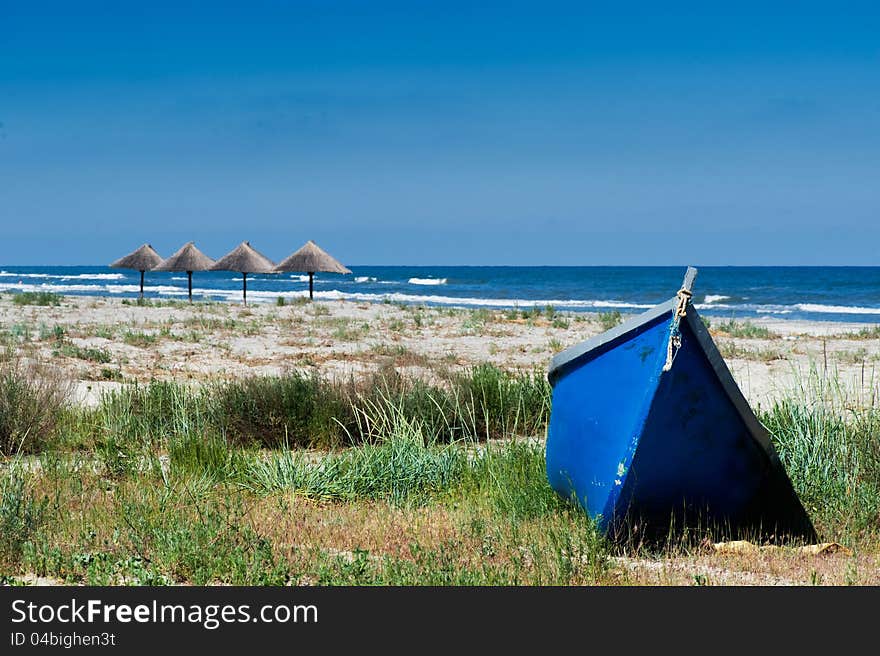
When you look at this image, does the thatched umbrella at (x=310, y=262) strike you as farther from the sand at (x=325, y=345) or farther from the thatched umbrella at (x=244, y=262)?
the sand at (x=325, y=345)

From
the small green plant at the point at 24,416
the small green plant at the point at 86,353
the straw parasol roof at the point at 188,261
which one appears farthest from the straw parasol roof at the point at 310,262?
the small green plant at the point at 24,416

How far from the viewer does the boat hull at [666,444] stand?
4.52 m

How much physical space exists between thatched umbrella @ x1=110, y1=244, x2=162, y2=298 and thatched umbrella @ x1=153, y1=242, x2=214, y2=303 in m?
1.02

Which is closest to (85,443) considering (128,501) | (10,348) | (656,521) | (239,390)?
(239,390)

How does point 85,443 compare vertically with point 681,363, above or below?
below

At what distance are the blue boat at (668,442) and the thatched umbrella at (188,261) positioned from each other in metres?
27.8

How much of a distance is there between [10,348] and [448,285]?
172 ft

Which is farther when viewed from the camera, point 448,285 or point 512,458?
point 448,285

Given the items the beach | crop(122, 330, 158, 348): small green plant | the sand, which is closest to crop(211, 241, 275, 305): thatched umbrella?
the sand

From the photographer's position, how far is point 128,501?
5.09 metres

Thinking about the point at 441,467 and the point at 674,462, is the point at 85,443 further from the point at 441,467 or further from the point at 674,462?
the point at 674,462

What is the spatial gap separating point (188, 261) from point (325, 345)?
1684 cm

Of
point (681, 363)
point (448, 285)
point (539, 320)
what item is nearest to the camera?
point (681, 363)

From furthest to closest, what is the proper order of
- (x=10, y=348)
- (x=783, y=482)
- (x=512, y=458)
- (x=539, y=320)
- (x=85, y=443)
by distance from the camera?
(x=539, y=320)
(x=10, y=348)
(x=85, y=443)
(x=512, y=458)
(x=783, y=482)
